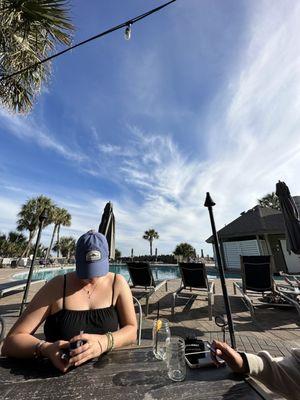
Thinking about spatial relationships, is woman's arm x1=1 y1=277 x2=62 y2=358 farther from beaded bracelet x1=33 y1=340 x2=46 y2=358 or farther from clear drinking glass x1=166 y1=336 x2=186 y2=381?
clear drinking glass x1=166 y1=336 x2=186 y2=381

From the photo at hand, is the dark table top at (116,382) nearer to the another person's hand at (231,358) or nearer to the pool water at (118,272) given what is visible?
the another person's hand at (231,358)

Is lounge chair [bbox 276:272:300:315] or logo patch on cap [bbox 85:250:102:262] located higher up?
logo patch on cap [bbox 85:250:102:262]

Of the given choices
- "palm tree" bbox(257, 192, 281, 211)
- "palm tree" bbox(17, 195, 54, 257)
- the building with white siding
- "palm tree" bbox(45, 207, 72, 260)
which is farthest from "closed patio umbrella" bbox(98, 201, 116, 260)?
"palm tree" bbox(45, 207, 72, 260)

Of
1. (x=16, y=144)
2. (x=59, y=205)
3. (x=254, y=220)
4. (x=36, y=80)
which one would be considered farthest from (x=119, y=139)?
(x=59, y=205)

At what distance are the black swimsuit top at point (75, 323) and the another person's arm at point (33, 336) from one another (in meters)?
0.08

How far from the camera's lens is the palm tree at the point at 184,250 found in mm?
34947

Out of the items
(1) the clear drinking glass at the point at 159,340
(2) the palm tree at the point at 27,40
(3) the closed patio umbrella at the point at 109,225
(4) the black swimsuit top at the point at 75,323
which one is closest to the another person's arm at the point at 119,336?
(4) the black swimsuit top at the point at 75,323

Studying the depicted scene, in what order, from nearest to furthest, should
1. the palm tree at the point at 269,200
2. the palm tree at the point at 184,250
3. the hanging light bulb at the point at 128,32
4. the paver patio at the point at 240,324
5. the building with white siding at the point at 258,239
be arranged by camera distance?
1. the paver patio at the point at 240,324
2. the hanging light bulb at the point at 128,32
3. the building with white siding at the point at 258,239
4. the palm tree at the point at 269,200
5. the palm tree at the point at 184,250

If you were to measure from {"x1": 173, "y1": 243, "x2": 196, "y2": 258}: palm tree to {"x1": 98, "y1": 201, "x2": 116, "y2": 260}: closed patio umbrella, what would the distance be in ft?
99.1

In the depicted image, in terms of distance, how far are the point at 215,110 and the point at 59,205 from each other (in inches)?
1389

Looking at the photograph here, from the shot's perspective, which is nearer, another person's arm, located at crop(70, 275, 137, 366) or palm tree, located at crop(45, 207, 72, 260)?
another person's arm, located at crop(70, 275, 137, 366)

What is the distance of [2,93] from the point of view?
190 inches

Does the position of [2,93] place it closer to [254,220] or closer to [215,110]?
[215,110]

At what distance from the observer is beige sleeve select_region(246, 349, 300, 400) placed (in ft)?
3.87
